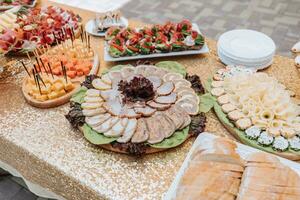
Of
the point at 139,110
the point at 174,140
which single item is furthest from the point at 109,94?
the point at 174,140

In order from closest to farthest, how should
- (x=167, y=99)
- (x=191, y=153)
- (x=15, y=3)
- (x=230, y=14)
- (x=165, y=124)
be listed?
(x=191, y=153) < (x=165, y=124) < (x=167, y=99) < (x=15, y=3) < (x=230, y=14)

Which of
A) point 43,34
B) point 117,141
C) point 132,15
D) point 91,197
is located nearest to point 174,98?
point 117,141

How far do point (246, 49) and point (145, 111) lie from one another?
0.77 meters

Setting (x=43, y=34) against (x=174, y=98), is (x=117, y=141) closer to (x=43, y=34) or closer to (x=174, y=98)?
(x=174, y=98)

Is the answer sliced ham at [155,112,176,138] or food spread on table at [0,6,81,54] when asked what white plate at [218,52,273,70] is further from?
food spread on table at [0,6,81,54]

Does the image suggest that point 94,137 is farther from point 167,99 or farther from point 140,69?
point 140,69

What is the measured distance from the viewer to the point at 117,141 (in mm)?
1443

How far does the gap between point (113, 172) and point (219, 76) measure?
77cm

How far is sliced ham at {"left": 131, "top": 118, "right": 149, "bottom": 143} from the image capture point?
1431 mm

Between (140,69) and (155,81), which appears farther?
(140,69)

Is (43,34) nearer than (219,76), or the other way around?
(219,76)

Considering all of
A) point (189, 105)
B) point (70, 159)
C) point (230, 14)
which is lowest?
point (230, 14)

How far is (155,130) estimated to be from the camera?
1468 millimetres

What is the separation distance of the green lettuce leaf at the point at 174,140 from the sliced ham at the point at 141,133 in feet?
0.16
